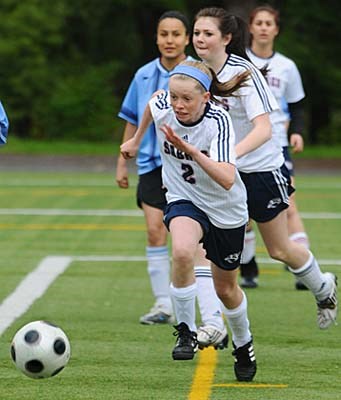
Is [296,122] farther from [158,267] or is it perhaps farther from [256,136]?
[256,136]

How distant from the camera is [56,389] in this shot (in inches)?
281

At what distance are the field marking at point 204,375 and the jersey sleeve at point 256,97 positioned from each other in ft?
5.03

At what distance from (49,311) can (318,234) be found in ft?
19.9

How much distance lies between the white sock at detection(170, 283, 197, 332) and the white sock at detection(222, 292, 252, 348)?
0.21m

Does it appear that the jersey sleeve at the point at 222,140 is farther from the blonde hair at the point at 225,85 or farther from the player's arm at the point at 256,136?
the player's arm at the point at 256,136

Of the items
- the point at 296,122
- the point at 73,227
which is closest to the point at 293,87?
the point at 296,122

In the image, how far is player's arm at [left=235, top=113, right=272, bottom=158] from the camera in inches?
308

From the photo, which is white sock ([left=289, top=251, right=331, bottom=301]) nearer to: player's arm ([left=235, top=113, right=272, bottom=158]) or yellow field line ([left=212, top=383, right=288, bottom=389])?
player's arm ([left=235, top=113, right=272, bottom=158])

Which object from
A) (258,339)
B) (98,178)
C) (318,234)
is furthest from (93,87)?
(258,339)

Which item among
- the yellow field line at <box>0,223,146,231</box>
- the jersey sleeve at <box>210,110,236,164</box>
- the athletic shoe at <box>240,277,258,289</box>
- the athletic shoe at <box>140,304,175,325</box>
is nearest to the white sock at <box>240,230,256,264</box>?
the athletic shoe at <box>240,277,258,289</box>

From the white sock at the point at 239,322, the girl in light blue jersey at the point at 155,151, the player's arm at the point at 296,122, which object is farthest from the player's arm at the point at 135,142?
the player's arm at the point at 296,122

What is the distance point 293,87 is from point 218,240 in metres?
4.47

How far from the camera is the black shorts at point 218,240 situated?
7.30 m

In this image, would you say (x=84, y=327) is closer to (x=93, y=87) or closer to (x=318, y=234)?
(x=318, y=234)
